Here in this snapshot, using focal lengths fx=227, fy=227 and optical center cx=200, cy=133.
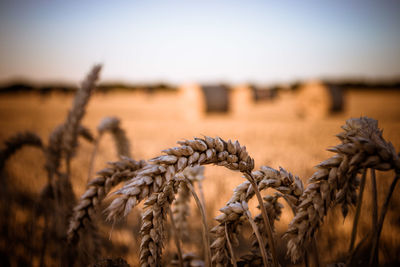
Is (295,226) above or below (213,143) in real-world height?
below

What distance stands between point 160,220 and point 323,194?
0.45 metres

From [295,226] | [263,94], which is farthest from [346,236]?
[263,94]

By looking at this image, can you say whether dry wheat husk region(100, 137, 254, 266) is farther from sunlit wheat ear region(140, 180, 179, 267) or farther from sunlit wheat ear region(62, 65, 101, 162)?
A: sunlit wheat ear region(62, 65, 101, 162)

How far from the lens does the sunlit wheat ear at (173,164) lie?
0.53 m

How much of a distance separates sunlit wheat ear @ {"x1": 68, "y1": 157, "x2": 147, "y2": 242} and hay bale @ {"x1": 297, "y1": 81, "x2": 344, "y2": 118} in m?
12.6

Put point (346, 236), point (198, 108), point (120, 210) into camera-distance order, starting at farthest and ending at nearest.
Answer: point (198, 108)
point (346, 236)
point (120, 210)

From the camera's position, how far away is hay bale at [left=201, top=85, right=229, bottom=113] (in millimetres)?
12773

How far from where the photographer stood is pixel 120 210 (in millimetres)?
518

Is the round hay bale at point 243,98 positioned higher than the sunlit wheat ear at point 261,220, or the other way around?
the round hay bale at point 243,98

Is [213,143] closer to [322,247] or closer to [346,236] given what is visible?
[322,247]

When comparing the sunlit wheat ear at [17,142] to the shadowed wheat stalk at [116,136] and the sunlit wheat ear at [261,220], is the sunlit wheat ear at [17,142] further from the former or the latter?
the sunlit wheat ear at [261,220]

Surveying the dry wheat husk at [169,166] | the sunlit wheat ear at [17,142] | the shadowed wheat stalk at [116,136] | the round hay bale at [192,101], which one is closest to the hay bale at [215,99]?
the round hay bale at [192,101]

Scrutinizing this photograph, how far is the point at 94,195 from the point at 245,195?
22.9 inches

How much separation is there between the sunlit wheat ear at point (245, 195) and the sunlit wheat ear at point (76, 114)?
3.68 feet
